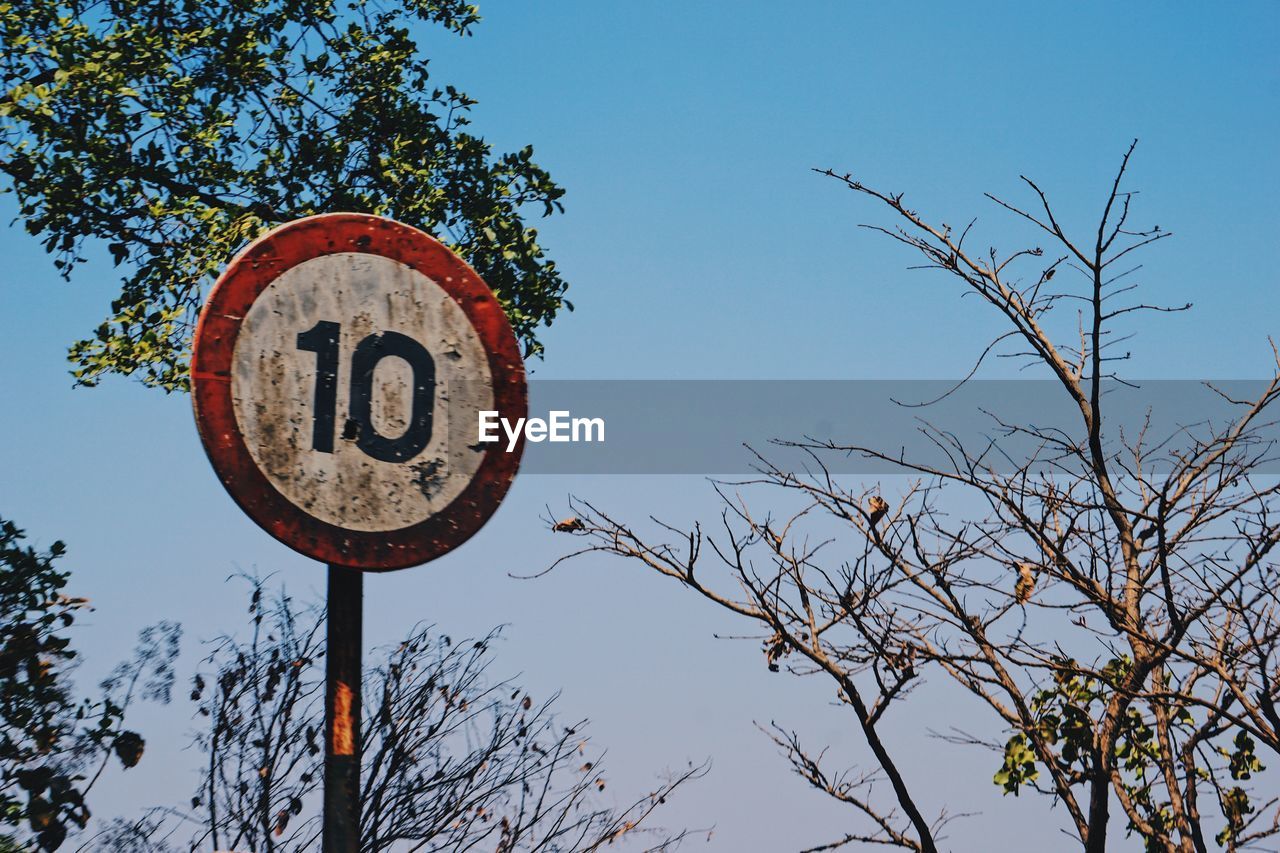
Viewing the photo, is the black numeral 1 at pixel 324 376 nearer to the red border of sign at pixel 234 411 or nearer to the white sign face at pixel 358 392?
the white sign face at pixel 358 392

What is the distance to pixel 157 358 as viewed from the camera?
7508 millimetres

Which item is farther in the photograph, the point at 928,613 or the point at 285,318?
the point at 928,613

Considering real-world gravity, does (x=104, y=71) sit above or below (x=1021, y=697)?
above

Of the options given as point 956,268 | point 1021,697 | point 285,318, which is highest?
point 956,268

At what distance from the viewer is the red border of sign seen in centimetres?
286

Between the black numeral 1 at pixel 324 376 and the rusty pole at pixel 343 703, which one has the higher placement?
the black numeral 1 at pixel 324 376

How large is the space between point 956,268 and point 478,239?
3.77m

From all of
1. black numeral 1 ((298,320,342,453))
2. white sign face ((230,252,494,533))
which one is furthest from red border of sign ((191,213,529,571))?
black numeral 1 ((298,320,342,453))

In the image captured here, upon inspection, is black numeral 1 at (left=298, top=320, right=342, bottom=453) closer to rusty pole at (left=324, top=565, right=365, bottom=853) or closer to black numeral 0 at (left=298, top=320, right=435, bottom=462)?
black numeral 0 at (left=298, top=320, right=435, bottom=462)

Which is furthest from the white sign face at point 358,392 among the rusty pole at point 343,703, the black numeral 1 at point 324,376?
the rusty pole at point 343,703

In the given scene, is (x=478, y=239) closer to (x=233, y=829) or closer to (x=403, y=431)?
(x=233, y=829)

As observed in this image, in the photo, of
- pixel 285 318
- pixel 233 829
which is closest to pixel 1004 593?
pixel 285 318

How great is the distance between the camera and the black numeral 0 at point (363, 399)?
2949 mm

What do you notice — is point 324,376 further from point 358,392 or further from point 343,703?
point 343,703
